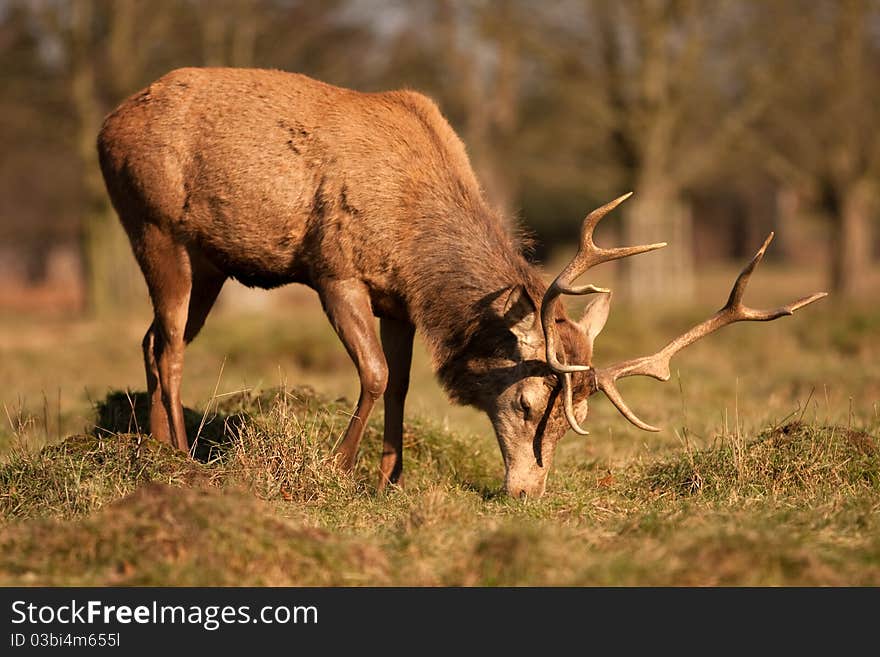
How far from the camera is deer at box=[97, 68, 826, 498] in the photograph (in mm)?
6723

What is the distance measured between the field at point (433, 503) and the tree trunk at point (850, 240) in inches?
519

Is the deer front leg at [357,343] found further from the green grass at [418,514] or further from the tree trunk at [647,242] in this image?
the tree trunk at [647,242]

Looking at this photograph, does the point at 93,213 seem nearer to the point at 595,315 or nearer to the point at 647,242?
the point at 647,242

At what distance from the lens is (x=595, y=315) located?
699cm

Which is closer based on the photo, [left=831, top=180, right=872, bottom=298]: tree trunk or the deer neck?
the deer neck

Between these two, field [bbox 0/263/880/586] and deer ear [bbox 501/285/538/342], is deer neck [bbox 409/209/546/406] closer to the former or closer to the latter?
deer ear [bbox 501/285/538/342]

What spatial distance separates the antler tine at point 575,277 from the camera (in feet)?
20.6

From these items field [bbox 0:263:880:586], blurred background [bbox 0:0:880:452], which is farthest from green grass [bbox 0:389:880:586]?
blurred background [bbox 0:0:880:452]

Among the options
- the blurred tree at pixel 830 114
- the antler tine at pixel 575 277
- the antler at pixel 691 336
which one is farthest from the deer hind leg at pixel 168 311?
the blurred tree at pixel 830 114

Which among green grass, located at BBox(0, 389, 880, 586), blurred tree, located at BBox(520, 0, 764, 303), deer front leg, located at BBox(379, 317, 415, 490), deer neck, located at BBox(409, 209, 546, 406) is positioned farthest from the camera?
blurred tree, located at BBox(520, 0, 764, 303)

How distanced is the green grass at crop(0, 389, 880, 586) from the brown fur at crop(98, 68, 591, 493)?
0.51 m

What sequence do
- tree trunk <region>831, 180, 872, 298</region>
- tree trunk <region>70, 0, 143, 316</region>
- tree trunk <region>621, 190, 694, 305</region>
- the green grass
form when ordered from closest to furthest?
the green grass
tree trunk <region>621, 190, 694, 305</region>
tree trunk <region>70, 0, 143, 316</region>
tree trunk <region>831, 180, 872, 298</region>
